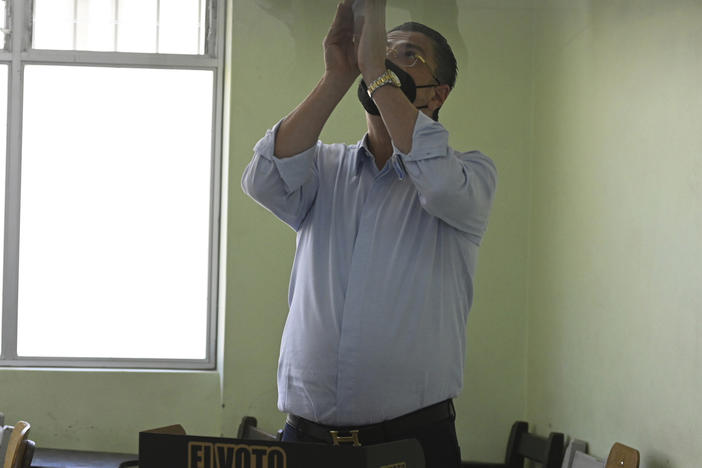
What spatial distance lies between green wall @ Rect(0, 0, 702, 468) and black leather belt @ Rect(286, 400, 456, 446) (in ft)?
1.15

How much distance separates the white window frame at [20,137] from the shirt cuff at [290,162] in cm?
80

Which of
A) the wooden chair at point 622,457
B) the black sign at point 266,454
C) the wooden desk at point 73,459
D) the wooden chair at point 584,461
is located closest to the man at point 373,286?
the black sign at point 266,454

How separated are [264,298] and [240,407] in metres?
0.26

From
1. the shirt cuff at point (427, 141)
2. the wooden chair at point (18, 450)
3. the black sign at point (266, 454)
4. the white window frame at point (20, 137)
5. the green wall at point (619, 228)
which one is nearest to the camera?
the black sign at point (266, 454)

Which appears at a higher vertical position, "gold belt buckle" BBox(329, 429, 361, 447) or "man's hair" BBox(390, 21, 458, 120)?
"man's hair" BBox(390, 21, 458, 120)

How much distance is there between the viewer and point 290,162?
2.70 feet

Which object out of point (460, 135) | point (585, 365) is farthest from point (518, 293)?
point (460, 135)

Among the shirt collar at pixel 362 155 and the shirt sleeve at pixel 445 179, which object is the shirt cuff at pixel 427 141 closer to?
the shirt sleeve at pixel 445 179

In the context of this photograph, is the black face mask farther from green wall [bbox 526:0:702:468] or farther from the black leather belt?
green wall [bbox 526:0:702:468]

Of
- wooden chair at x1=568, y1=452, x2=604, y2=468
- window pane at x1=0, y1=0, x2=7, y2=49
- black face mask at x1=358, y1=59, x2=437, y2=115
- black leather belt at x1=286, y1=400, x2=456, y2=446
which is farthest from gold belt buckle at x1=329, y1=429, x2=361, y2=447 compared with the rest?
window pane at x1=0, y1=0, x2=7, y2=49

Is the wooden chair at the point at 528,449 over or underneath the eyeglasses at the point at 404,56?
underneath

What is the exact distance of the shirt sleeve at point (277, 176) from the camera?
83 centimetres

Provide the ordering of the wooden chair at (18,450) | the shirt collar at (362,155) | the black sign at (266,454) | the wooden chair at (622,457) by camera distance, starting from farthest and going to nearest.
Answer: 1. the wooden chair at (18,450)
2. the wooden chair at (622,457)
3. the shirt collar at (362,155)
4. the black sign at (266,454)

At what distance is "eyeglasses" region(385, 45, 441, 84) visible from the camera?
825 mm
